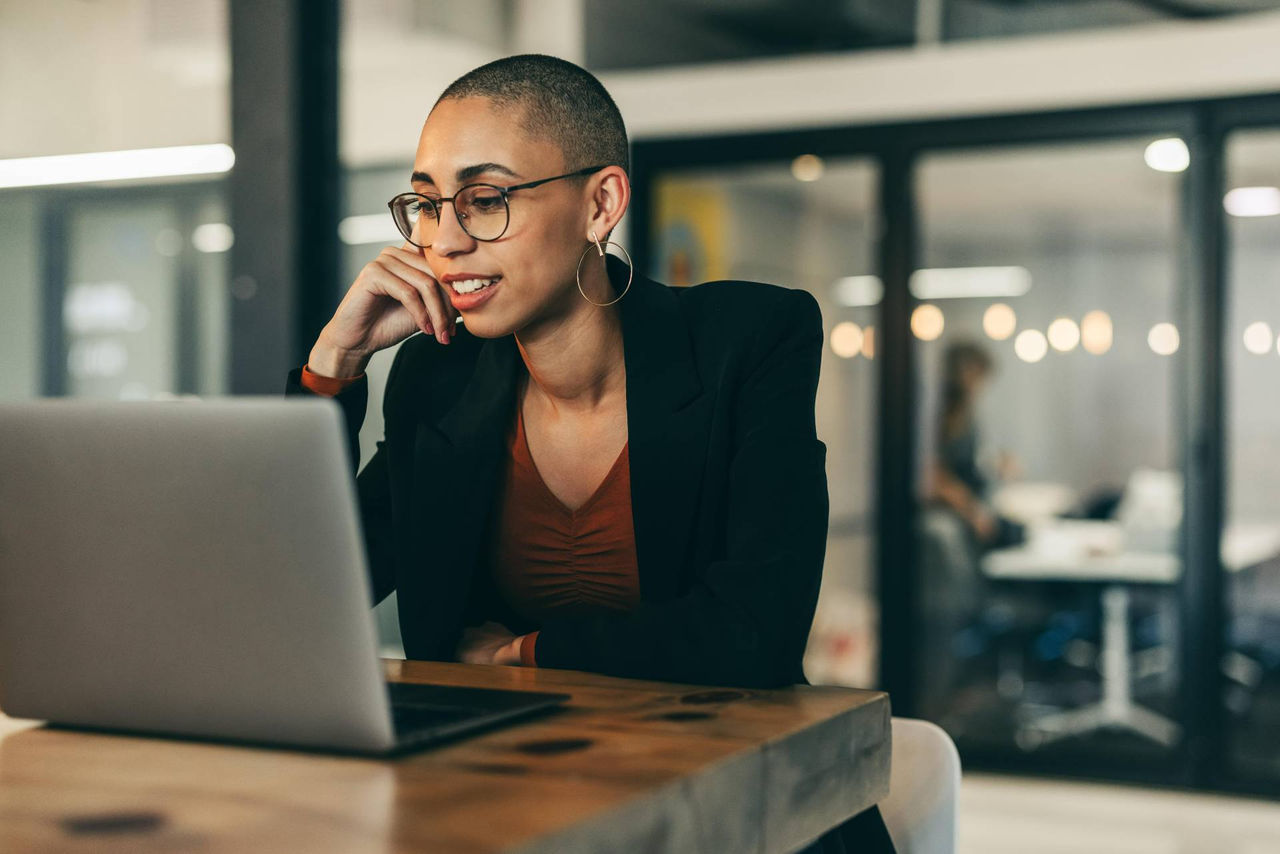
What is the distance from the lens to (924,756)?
1.38 meters

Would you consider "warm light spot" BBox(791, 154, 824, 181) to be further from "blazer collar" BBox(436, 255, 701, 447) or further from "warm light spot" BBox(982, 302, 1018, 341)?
"blazer collar" BBox(436, 255, 701, 447)

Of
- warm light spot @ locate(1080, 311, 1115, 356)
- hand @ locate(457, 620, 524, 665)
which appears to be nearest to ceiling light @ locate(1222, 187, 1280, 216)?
warm light spot @ locate(1080, 311, 1115, 356)

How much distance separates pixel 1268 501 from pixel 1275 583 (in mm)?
281

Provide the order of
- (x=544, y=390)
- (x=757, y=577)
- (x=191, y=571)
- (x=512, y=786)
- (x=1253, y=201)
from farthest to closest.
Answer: (x=1253, y=201) < (x=544, y=390) < (x=757, y=577) < (x=191, y=571) < (x=512, y=786)

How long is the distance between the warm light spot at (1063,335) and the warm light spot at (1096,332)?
0.03 m

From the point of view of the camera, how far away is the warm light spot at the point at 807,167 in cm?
521

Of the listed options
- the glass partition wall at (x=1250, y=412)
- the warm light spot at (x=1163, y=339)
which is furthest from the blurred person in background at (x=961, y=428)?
the glass partition wall at (x=1250, y=412)

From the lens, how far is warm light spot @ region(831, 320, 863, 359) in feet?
17.5

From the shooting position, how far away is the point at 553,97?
161 cm

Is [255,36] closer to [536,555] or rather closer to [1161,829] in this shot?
[536,555]

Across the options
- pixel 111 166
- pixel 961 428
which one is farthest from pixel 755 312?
pixel 961 428

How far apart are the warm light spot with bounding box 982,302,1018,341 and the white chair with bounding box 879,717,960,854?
155 inches

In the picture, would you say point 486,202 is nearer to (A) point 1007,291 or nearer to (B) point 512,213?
(B) point 512,213

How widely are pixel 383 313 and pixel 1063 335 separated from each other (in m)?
3.90
